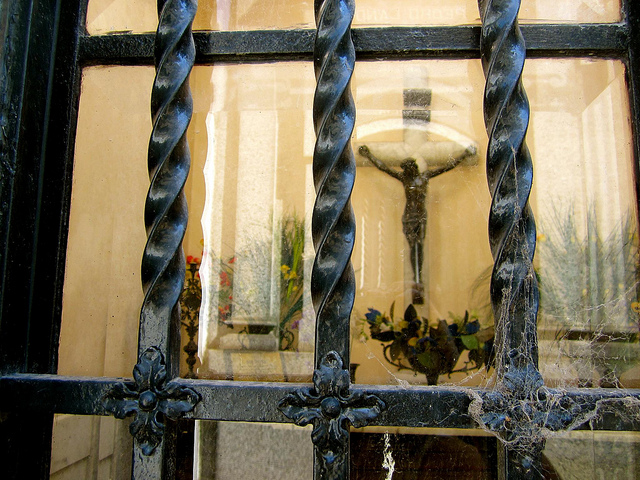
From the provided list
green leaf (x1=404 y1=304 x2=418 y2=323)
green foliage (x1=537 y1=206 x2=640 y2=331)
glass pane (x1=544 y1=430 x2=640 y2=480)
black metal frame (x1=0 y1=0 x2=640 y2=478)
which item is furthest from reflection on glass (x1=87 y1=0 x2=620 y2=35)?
glass pane (x1=544 y1=430 x2=640 y2=480)

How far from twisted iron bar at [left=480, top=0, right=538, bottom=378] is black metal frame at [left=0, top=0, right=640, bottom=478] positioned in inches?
1.6

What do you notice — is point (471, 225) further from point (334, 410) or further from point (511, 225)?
point (334, 410)

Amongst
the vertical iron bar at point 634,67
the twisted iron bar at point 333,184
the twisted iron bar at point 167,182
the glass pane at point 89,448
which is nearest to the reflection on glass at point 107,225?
the glass pane at point 89,448

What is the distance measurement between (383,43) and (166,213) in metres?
0.53

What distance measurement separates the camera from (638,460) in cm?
89

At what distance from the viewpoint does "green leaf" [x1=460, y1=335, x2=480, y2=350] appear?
3.12 feet

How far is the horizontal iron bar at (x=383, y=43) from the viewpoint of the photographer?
0.89 metres

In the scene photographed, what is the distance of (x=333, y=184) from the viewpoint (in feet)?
2.41

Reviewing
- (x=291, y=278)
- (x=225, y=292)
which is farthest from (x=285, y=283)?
(x=225, y=292)

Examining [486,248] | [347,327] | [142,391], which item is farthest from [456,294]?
[142,391]

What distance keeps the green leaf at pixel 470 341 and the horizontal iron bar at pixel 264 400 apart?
25 centimetres

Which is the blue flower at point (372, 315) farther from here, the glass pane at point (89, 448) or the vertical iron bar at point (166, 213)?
the glass pane at point (89, 448)

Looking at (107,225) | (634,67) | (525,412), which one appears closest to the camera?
(525,412)

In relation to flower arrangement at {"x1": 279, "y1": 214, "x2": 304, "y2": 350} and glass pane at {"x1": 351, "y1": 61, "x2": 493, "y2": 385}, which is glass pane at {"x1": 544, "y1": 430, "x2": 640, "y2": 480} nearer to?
glass pane at {"x1": 351, "y1": 61, "x2": 493, "y2": 385}
